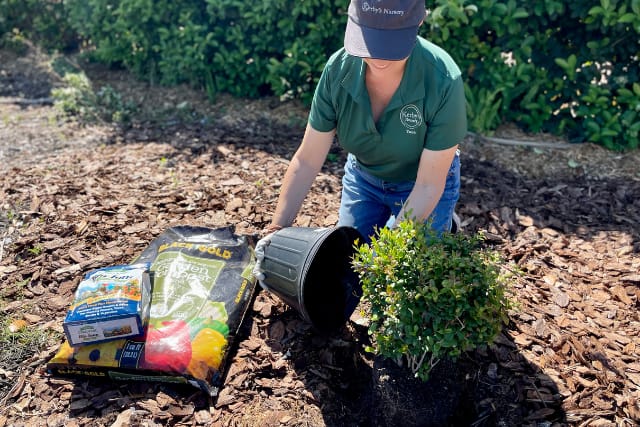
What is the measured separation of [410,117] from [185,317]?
1549 mm

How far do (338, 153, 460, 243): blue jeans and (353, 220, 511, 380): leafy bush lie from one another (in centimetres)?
86

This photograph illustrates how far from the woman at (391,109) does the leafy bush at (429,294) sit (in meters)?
0.23

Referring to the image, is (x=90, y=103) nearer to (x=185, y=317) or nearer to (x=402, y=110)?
(x=185, y=317)

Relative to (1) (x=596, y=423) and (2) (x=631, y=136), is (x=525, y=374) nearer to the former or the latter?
(1) (x=596, y=423)

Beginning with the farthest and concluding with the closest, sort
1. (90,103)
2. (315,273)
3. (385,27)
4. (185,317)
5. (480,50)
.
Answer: (90,103), (480,50), (315,273), (185,317), (385,27)

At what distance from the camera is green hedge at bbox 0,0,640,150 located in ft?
15.1

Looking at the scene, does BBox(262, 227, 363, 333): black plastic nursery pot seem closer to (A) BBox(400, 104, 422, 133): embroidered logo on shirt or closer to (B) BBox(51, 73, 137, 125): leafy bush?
(A) BBox(400, 104, 422, 133): embroidered logo on shirt

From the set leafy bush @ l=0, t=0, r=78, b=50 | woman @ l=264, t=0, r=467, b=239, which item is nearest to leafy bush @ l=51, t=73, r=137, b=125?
leafy bush @ l=0, t=0, r=78, b=50

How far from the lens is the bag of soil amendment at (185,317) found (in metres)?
2.73

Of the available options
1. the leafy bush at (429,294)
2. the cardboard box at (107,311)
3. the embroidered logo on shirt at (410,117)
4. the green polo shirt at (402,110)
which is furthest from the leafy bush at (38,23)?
the leafy bush at (429,294)

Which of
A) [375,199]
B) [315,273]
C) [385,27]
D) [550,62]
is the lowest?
[315,273]

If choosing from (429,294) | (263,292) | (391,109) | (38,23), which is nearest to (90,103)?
(38,23)

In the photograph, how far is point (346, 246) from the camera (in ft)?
10.3

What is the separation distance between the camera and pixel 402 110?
2.80 metres
